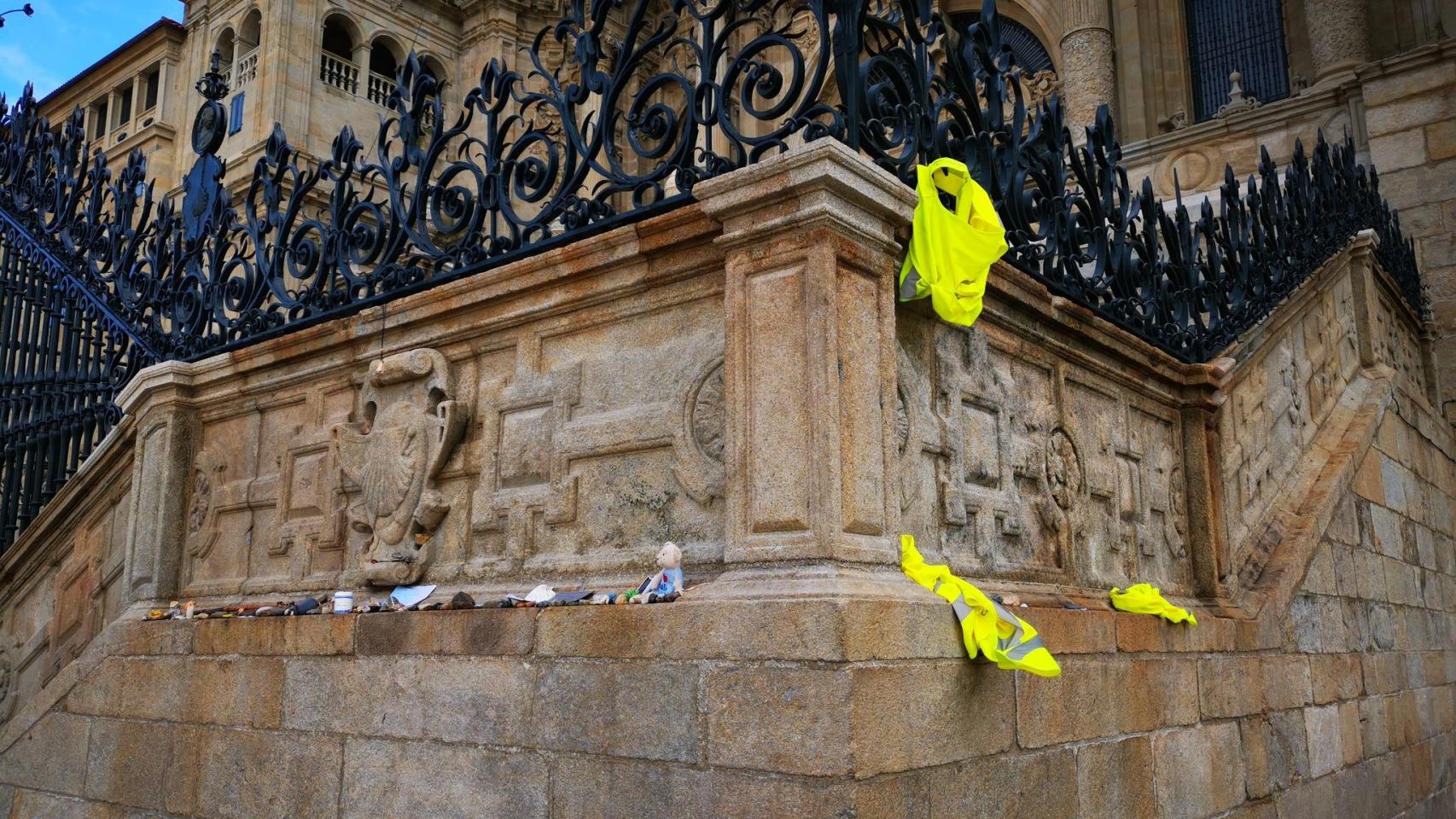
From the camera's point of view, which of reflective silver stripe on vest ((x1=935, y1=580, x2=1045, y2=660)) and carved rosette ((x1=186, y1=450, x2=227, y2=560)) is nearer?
reflective silver stripe on vest ((x1=935, y1=580, x2=1045, y2=660))

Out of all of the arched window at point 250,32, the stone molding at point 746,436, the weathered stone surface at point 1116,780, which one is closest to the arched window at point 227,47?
the arched window at point 250,32

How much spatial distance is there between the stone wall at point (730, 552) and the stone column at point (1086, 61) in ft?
32.5

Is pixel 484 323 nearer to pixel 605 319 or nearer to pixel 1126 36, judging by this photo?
pixel 605 319

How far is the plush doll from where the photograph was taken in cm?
414

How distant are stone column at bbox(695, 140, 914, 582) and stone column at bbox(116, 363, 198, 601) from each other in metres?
4.19

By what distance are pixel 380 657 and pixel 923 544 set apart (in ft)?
7.71

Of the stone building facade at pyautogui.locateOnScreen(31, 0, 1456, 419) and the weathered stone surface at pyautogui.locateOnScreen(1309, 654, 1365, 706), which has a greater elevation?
the stone building facade at pyautogui.locateOnScreen(31, 0, 1456, 419)

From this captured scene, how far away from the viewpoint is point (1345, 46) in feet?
48.1

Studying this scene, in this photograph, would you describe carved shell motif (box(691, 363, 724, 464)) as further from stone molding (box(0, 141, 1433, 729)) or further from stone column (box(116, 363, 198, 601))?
stone column (box(116, 363, 198, 601))

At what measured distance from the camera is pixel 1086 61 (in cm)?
1733

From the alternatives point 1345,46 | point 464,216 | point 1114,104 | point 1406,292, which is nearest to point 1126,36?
point 1114,104

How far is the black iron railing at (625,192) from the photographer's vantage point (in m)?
4.64

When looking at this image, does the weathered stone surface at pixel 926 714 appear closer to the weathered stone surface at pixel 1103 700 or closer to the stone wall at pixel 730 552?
the stone wall at pixel 730 552

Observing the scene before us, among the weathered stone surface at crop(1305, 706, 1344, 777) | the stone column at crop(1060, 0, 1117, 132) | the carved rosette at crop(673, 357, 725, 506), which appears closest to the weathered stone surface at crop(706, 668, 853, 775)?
the carved rosette at crop(673, 357, 725, 506)
